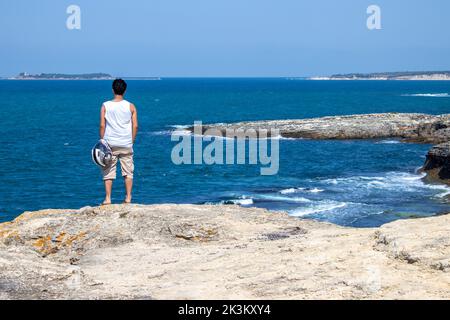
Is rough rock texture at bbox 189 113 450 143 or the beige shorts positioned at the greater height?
the beige shorts

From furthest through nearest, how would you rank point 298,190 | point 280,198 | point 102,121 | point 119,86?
point 298,190 → point 280,198 → point 102,121 → point 119,86

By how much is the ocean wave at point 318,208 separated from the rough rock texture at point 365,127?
98.0 feet

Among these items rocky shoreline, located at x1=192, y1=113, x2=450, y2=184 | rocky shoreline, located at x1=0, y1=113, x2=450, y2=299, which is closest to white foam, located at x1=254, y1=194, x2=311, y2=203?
rocky shoreline, located at x1=0, y1=113, x2=450, y2=299

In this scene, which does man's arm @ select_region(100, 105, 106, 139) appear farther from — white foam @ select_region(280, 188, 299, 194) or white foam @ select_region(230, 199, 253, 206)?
white foam @ select_region(280, 188, 299, 194)

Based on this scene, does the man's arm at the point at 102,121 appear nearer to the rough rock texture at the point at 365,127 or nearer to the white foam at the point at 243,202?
the white foam at the point at 243,202

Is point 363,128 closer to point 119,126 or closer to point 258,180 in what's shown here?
point 258,180

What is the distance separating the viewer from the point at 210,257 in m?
9.84

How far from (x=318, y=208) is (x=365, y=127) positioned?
125 feet

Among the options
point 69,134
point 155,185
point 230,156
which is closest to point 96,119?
point 69,134

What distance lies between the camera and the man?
1206cm

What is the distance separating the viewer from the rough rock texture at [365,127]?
63.5m

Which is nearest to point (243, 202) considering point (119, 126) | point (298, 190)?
point (298, 190)

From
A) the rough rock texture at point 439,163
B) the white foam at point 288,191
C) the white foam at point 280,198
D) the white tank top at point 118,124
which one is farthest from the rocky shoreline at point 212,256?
the rough rock texture at point 439,163
